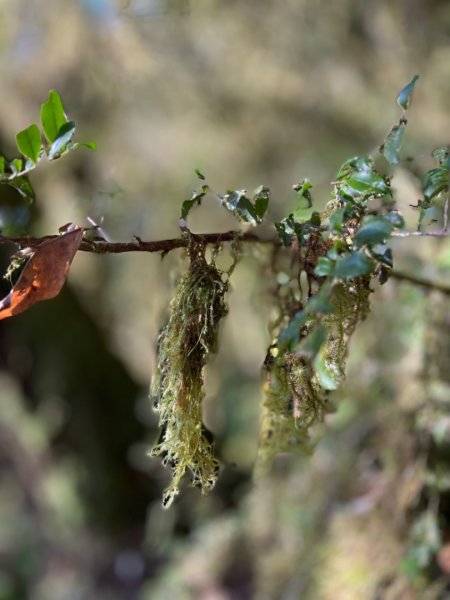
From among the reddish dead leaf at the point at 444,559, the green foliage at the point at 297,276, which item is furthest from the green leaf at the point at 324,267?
the reddish dead leaf at the point at 444,559

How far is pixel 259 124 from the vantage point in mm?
4066

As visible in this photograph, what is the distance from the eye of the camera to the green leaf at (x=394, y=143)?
76cm

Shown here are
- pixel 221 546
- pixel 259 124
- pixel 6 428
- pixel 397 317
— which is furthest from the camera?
pixel 259 124

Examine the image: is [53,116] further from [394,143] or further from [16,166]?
[394,143]

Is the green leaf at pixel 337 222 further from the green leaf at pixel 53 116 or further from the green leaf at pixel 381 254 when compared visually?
the green leaf at pixel 53 116

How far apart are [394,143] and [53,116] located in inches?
15.1

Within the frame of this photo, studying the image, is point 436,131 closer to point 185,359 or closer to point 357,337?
point 357,337

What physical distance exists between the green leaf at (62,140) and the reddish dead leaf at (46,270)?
3.7 inches

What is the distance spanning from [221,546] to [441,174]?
5.86ft

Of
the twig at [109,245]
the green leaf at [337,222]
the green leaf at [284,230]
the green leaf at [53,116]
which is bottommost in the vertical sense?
the green leaf at [337,222]

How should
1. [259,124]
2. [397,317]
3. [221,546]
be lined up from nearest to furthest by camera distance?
1. [397,317]
2. [221,546]
3. [259,124]

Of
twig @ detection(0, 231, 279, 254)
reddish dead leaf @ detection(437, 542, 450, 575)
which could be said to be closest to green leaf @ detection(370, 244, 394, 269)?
twig @ detection(0, 231, 279, 254)

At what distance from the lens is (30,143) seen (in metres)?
0.75

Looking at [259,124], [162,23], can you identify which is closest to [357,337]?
[162,23]
